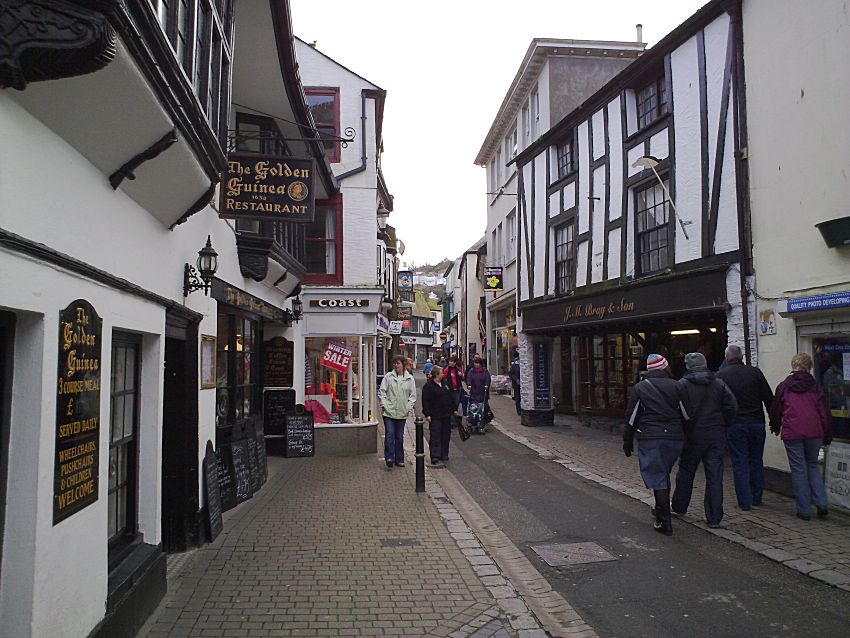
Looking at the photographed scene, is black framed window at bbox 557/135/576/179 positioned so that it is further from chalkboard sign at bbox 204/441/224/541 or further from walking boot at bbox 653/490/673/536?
chalkboard sign at bbox 204/441/224/541

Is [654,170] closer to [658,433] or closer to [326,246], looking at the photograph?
[658,433]

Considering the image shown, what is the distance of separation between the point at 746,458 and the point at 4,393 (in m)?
7.36

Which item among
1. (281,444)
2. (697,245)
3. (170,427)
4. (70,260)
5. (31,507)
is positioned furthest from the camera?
(281,444)

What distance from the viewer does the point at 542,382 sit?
16.7 meters

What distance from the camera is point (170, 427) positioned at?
6027 millimetres

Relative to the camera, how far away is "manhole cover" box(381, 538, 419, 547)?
20.5ft

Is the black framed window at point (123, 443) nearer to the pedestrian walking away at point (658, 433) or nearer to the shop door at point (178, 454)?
the shop door at point (178, 454)

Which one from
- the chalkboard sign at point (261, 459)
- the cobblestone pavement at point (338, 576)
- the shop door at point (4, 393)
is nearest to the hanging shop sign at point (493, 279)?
the chalkboard sign at point (261, 459)

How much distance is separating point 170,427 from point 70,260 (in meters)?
3.10

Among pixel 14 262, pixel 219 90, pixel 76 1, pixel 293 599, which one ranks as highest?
pixel 219 90

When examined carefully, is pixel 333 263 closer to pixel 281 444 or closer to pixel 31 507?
pixel 281 444

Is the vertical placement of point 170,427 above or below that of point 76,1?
below

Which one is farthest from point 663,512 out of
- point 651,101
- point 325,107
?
point 325,107

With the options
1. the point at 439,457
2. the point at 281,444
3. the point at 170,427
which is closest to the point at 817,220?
the point at 439,457
